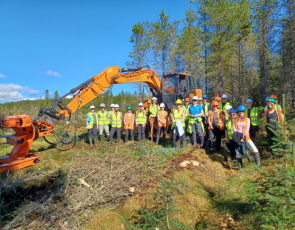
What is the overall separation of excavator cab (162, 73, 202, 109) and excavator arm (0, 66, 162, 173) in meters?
2.08

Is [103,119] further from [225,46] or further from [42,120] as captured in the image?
[225,46]

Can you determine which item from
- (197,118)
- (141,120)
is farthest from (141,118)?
(197,118)

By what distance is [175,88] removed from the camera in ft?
31.0

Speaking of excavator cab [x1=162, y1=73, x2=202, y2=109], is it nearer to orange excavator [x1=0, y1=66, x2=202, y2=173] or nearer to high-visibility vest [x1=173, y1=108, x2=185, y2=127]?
orange excavator [x1=0, y1=66, x2=202, y2=173]

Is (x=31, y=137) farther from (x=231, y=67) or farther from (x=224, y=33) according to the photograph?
(x=231, y=67)

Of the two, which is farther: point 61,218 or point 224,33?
point 224,33

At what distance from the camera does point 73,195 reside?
402cm

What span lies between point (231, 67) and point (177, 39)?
7.33 metres

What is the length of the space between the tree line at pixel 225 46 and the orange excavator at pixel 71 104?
11.9m

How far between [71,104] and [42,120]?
1.45 meters

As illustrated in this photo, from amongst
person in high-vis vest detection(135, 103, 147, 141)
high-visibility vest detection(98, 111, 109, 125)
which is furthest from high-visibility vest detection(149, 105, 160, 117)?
high-visibility vest detection(98, 111, 109, 125)

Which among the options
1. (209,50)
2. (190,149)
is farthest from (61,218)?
(209,50)

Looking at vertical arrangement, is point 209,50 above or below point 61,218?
above

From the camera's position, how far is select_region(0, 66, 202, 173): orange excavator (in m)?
5.68
